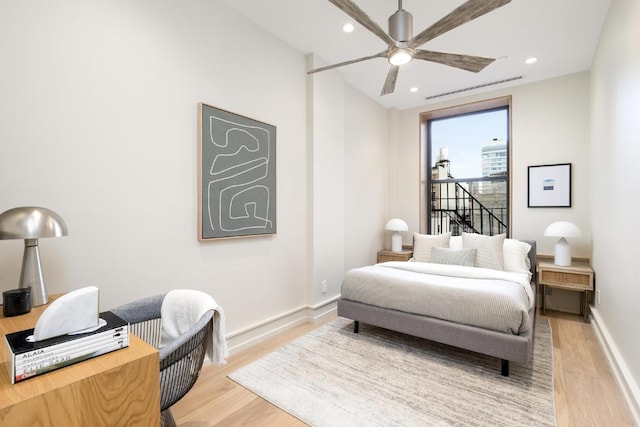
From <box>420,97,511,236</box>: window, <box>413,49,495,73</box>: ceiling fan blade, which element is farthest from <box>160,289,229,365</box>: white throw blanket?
<box>420,97,511,236</box>: window

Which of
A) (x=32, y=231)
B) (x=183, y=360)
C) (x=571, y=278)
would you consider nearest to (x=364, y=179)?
(x=571, y=278)

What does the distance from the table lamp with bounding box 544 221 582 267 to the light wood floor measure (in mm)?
1127

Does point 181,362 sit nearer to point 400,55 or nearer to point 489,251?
point 400,55

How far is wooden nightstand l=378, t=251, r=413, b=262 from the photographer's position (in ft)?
15.1

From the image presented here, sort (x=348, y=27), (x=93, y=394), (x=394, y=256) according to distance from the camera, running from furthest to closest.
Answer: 1. (x=394, y=256)
2. (x=348, y=27)
3. (x=93, y=394)

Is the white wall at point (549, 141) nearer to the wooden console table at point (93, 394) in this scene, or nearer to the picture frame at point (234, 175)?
the picture frame at point (234, 175)

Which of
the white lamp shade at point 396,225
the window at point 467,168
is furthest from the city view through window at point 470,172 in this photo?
the white lamp shade at point 396,225

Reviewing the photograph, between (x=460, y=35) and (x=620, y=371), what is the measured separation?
3044 mm

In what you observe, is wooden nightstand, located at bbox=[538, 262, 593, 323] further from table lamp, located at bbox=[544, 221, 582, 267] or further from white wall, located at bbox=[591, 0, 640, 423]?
white wall, located at bbox=[591, 0, 640, 423]

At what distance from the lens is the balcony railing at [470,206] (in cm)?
459

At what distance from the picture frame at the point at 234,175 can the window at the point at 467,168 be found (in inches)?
118

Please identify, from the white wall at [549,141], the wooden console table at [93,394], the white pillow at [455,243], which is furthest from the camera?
the white pillow at [455,243]

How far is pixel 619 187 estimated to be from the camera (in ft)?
7.57

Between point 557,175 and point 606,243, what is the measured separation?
1460mm
